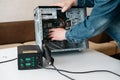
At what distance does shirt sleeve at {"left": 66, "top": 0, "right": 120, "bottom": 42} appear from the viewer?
0.85 m

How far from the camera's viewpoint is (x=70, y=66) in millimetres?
1129

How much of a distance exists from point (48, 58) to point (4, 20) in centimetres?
165

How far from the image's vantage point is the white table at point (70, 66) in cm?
99

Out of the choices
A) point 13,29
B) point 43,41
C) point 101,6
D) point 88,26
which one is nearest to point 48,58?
point 43,41

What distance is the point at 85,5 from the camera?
136cm

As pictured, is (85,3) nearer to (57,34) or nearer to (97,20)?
(57,34)

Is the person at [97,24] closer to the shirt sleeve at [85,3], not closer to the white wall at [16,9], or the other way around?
the shirt sleeve at [85,3]

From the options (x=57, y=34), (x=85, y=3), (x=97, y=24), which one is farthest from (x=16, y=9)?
(x=97, y=24)

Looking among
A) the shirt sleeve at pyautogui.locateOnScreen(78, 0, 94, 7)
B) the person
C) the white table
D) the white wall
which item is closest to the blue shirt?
the person

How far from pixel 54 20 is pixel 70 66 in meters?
0.30

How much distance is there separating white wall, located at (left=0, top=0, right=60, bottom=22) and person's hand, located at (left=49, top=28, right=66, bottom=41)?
1491 millimetres

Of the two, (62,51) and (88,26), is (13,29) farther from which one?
(88,26)

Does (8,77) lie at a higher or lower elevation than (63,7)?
lower

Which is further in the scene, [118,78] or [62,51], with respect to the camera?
[62,51]
